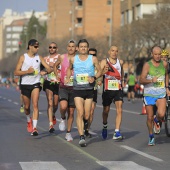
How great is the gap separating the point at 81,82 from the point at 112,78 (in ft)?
4.16

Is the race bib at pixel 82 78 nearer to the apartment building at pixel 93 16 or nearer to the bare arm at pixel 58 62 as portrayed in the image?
the bare arm at pixel 58 62

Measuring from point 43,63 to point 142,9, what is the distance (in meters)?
62.0

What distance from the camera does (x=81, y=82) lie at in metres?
14.6

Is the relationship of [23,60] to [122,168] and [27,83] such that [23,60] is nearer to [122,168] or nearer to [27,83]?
[27,83]

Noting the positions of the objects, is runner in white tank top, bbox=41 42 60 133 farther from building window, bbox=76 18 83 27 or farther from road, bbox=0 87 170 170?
building window, bbox=76 18 83 27

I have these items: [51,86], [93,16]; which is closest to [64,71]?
[51,86]

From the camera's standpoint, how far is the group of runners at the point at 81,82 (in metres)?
14.6

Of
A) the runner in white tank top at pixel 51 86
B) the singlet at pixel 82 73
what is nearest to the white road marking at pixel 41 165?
the singlet at pixel 82 73

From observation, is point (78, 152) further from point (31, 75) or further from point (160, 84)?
point (31, 75)

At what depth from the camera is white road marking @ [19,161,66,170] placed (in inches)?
436

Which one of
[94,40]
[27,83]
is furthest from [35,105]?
[94,40]

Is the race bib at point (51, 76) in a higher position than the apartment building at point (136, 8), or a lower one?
lower

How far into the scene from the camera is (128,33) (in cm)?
7225

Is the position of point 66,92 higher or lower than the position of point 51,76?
lower
